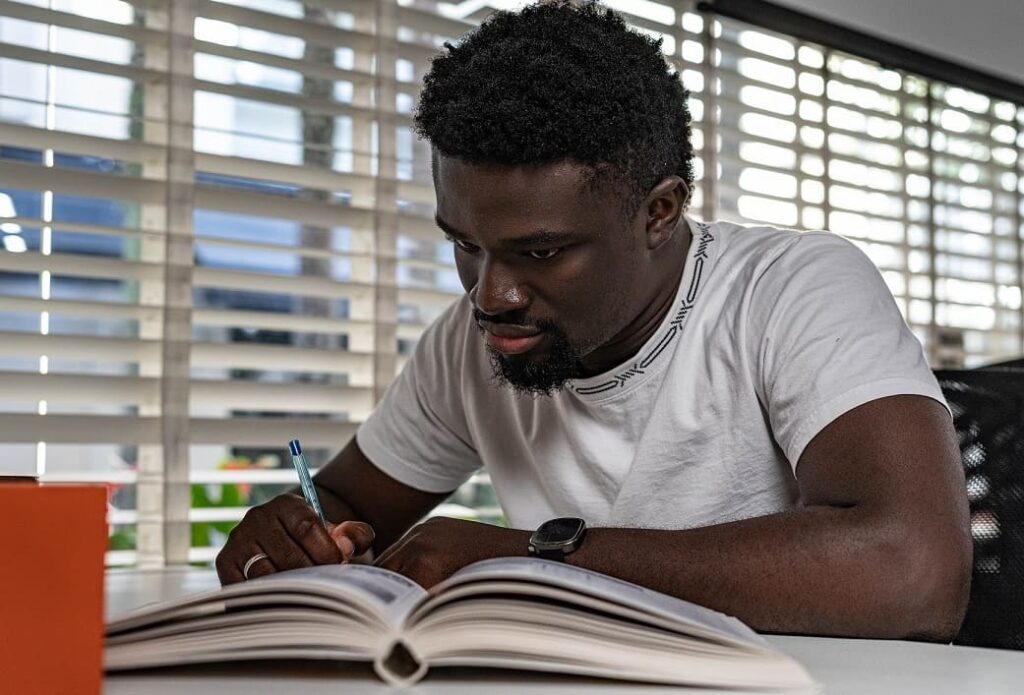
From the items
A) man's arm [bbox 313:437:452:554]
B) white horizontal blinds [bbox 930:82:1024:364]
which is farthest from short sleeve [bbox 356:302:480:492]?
white horizontal blinds [bbox 930:82:1024:364]

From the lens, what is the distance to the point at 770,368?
1179 millimetres

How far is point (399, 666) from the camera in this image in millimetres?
678

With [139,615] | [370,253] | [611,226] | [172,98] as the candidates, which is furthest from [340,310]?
[139,615]

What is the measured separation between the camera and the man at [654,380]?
93cm

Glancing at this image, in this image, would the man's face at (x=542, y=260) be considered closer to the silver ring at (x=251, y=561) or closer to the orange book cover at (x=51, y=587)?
the silver ring at (x=251, y=561)

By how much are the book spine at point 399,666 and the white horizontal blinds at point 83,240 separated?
1220 mm

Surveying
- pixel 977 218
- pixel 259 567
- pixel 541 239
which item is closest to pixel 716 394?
pixel 541 239

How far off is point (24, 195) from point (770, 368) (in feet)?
4.12

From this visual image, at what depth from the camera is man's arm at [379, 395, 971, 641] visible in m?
0.91

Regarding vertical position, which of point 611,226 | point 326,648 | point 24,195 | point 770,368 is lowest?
point 326,648

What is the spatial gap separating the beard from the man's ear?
0.16m

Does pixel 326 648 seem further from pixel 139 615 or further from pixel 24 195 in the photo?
pixel 24 195

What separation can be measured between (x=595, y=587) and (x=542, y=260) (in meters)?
0.55

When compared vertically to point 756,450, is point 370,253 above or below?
above
